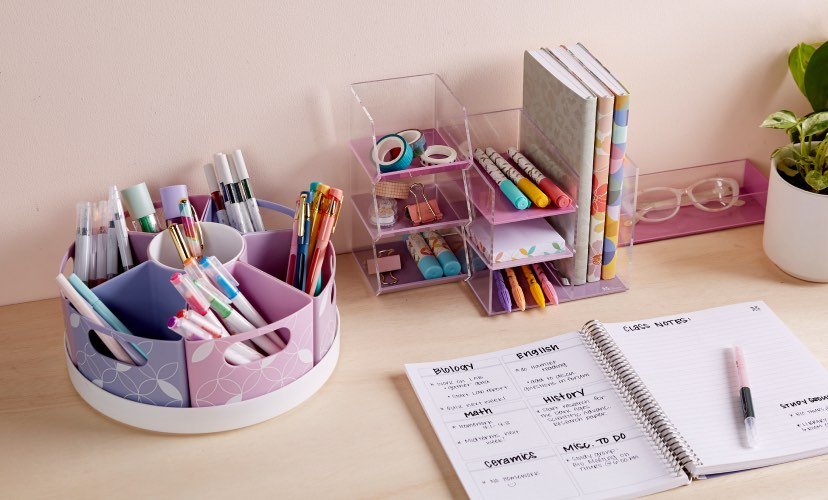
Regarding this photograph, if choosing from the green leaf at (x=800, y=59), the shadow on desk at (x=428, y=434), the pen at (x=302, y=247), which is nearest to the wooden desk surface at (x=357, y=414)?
the shadow on desk at (x=428, y=434)

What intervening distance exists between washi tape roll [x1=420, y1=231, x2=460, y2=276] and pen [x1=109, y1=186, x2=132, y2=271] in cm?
37

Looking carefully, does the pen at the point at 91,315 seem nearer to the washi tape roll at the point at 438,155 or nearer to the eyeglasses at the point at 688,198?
the washi tape roll at the point at 438,155

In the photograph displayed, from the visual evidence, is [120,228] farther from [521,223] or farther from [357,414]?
[521,223]

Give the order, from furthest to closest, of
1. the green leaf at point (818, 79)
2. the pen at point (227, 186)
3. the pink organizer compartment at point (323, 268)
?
the green leaf at point (818, 79) < the pen at point (227, 186) < the pink organizer compartment at point (323, 268)

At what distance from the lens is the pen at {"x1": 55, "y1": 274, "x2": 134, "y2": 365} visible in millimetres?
953

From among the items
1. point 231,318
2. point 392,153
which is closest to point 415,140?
point 392,153

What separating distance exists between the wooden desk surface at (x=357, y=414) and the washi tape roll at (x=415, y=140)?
17 cm

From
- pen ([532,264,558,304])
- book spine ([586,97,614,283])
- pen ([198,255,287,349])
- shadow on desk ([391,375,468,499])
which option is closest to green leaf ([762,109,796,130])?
book spine ([586,97,614,283])

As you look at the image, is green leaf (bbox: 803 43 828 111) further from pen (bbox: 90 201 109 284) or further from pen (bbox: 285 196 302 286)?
pen (bbox: 90 201 109 284)

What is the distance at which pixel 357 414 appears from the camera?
1013 mm

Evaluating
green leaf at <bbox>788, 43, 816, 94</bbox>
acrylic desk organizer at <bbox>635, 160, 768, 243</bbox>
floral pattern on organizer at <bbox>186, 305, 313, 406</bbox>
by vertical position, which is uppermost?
green leaf at <bbox>788, 43, 816, 94</bbox>

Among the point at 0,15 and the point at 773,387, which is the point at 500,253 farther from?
the point at 0,15

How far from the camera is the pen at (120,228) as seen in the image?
3.54 ft

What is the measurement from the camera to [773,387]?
102 cm
